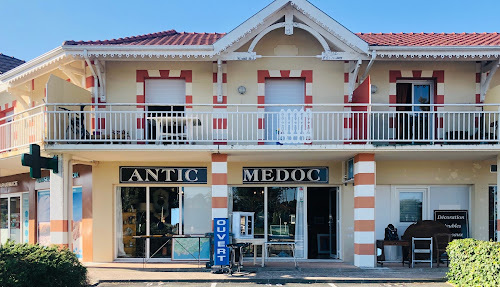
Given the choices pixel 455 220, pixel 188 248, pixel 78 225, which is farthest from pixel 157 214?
pixel 455 220

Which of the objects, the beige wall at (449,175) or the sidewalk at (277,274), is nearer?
the sidewalk at (277,274)

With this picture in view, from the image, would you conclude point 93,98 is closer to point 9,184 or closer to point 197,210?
point 197,210

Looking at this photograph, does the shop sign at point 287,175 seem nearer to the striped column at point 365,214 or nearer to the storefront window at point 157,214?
the storefront window at point 157,214

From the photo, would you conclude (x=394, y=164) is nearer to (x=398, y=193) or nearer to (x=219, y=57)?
(x=398, y=193)

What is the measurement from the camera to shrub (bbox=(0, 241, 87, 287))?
6.95 meters

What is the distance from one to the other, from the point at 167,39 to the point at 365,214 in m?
7.85

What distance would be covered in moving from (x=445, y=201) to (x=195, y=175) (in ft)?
23.9

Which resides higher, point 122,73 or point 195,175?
point 122,73

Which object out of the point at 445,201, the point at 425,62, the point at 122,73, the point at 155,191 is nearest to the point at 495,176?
the point at 445,201

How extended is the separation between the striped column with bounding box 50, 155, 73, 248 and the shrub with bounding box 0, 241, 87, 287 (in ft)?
5.55

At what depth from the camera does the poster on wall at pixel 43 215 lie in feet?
45.9

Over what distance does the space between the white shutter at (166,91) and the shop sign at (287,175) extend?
116 inches

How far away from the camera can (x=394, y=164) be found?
12.6 metres

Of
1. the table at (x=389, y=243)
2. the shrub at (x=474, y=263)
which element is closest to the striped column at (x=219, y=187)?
the table at (x=389, y=243)
